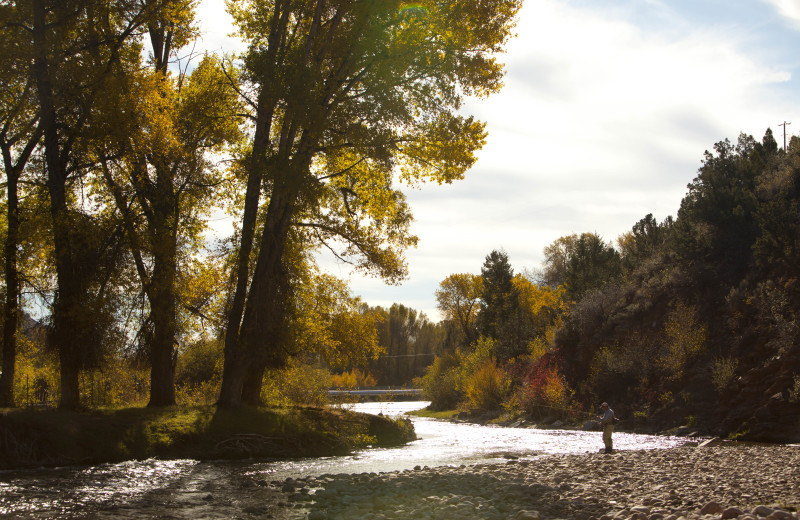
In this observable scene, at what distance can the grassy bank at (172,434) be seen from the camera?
50.5 feet

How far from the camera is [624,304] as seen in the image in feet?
149

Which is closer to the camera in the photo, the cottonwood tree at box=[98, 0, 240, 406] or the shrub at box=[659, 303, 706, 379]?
the cottonwood tree at box=[98, 0, 240, 406]

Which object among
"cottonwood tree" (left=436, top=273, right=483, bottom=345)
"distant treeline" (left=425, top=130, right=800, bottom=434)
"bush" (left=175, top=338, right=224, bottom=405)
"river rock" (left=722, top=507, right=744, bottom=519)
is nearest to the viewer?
"river rock" (left=722, top=507, right=744, bottom=519)

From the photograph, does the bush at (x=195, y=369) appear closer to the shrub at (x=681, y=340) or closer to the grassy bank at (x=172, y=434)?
the grassy bank at (x=172, y=434)

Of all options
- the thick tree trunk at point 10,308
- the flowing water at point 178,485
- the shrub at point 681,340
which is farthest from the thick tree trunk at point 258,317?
the shrub at point 681,340

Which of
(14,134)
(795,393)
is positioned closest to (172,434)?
(14,134)

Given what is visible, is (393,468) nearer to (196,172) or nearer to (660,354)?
(196,172)

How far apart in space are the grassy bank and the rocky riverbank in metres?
5.28

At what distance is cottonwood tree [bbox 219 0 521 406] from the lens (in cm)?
1889

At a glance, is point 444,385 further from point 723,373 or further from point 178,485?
A: point 178,485

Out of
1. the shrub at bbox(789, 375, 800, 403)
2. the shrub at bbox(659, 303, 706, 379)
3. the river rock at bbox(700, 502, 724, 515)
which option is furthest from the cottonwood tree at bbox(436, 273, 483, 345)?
the river rock at bbox(700, 502, 724, 515)

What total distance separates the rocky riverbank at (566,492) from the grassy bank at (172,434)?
5.28 meters

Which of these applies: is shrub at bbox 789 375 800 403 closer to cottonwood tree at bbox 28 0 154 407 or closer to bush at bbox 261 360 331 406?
bush at bbox 261 360 331 406

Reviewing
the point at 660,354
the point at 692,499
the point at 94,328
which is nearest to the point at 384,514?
the point at 692,499
